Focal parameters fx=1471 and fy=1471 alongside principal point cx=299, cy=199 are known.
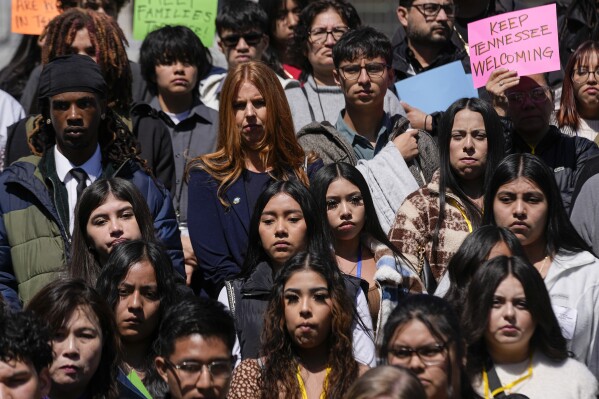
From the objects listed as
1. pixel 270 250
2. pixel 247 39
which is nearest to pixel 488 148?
pixel 270 250

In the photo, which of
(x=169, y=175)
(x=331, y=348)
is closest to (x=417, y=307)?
(x=331, y=348)

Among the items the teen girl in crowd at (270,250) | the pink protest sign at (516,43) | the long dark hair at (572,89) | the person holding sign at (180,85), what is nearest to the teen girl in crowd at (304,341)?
the teen girl in crowd at (270,250)

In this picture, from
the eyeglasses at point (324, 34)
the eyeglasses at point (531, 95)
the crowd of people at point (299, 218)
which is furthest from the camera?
the eyeglasses at point (324, 34)

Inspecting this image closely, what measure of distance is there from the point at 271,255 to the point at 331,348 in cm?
83

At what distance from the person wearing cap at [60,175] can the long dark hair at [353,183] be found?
0.79 metres

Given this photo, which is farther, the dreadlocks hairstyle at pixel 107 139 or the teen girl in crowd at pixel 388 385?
the dreadlocks hairstyle at pixel 107 139

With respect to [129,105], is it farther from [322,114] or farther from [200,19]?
Answer: [200,19]

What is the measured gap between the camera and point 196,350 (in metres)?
6.27

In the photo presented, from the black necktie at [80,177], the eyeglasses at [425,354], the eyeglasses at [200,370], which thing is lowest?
the eyeglasses at [200,370]

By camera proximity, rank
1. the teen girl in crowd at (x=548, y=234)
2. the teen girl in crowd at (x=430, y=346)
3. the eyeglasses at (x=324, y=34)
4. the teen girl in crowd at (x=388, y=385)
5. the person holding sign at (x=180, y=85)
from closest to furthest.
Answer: the teen girl in crowd at (x=388, y=385) < the teen girl in crowd at (x=430, y=346) < the teen girl in crowd at (x=548, y=234) < the person holding sign at (x=180, y=85) < the eyeglasses at (x=324, y=34)

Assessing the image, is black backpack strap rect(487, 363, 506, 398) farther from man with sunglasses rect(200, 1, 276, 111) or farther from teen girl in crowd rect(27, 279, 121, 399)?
man with sunglasses rect(200, 1, 276, 111)

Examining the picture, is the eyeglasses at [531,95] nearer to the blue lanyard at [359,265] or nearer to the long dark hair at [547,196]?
the long dark hair at [547,196]

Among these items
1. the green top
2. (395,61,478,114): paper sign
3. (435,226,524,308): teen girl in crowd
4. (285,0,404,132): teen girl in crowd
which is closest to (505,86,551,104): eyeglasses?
(395,61,478,114): paper sign

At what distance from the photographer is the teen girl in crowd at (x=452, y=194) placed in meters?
7.98
